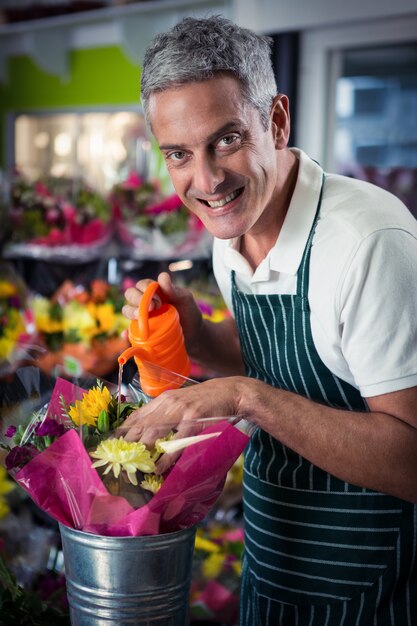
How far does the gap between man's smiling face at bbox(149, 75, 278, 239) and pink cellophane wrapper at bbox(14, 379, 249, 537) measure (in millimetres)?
414

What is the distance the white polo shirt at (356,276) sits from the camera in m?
1.28

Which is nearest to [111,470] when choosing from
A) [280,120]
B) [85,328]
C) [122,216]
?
[280,120]

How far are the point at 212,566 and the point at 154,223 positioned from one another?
1895 mm

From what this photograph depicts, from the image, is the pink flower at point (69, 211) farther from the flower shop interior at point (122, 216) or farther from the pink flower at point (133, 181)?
the pink flower at point (133, 181)

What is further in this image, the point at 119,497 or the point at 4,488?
the point at 4,488

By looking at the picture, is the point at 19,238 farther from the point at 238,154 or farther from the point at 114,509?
the point at 114,509

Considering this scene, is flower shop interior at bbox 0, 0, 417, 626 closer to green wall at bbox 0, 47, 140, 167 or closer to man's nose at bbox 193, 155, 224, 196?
green wall at bbox 0, 47, 140, 167

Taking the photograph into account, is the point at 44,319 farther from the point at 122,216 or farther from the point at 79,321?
the point at 122,216

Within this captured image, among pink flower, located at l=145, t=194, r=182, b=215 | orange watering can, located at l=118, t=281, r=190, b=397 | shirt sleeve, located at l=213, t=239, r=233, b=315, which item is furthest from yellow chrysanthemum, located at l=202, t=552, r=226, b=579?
pink flower, located at l=145, t=194, r=182, b=215

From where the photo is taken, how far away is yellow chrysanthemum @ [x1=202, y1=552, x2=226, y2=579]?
2281 millimetres

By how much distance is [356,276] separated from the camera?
4.29 ft

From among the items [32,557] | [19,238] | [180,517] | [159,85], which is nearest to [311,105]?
[19,238]

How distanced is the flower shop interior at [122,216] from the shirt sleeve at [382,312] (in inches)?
12.8

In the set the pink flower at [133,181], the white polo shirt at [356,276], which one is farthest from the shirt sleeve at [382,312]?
the pink flower at [133,181]
